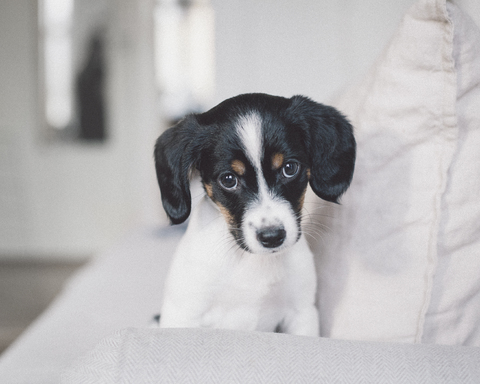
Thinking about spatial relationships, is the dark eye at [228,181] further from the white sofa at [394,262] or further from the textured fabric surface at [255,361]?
the textured fabric surface at [255,361]

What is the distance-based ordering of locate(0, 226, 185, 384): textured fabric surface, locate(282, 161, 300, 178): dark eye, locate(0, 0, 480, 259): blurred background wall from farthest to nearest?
1. locate(0, 0, 480, 259): blurred background wall
2. locate(0, 226, 185, 384): textured fabric surface
3. locate(282, 161, 300, 178): dark eye

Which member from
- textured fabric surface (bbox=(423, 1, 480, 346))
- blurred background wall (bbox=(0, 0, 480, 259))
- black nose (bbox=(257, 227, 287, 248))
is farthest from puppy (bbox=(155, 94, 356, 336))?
blurred background wall (bbox=(0, 0, 480, 259))

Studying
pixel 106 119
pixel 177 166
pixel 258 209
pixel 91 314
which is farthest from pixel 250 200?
pixel 106 119

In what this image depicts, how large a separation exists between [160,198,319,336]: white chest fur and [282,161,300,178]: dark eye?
0.15m

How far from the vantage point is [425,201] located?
28.2 inches

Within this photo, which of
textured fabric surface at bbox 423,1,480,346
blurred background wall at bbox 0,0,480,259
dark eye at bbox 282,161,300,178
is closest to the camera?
textured fabric surface at bbox 423,1,480,346

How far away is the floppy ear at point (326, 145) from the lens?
766 millimetres

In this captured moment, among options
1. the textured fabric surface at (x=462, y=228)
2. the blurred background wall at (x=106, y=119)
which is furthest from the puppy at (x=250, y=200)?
the blurred background wall at (x=106, y=119)

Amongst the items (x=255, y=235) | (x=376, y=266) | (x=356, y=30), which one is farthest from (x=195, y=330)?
(x=356, y=30)

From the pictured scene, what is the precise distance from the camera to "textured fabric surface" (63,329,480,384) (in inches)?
18.5

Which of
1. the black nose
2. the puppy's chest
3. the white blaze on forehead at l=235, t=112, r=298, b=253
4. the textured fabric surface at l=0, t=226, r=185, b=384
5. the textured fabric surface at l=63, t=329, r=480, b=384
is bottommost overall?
the textured fabric surface at l=0, t=226, r=185, b=384

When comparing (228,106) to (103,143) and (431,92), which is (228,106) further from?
(103,143)

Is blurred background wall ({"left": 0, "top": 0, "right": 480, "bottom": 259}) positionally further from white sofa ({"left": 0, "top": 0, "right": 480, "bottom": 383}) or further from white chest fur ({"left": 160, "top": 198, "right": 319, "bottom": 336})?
white sofa ({"left": 0, "top": 0, "right": 480, "bottom": 383})

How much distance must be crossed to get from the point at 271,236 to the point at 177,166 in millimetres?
216
